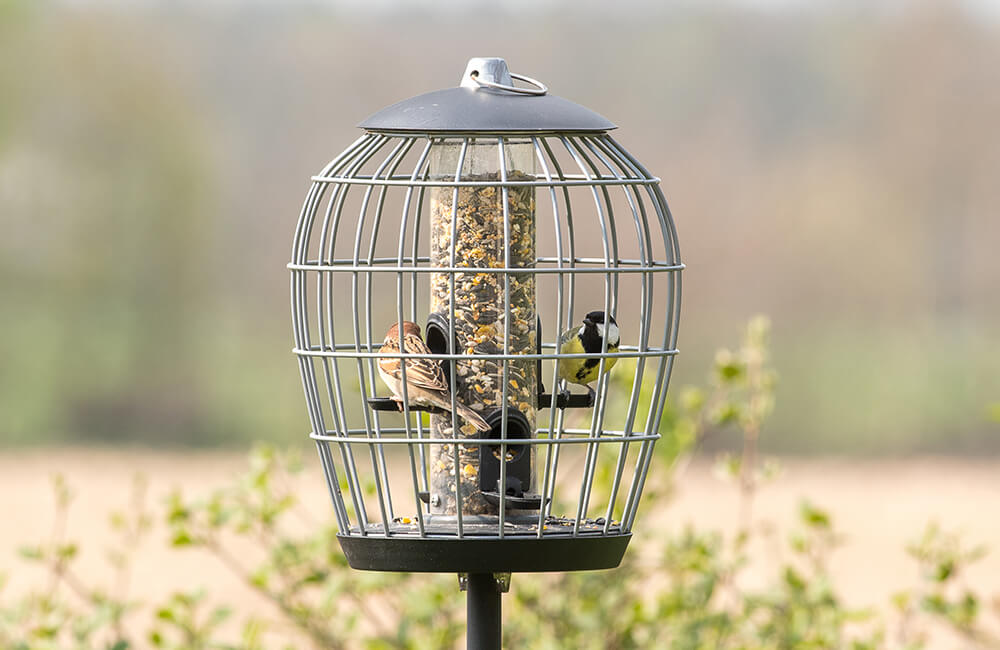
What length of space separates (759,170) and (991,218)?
260 cm

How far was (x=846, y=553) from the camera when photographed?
10.9 meters

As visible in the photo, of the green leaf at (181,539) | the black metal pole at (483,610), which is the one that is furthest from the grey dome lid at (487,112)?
the green leaf at (181,539)

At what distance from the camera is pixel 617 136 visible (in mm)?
16625

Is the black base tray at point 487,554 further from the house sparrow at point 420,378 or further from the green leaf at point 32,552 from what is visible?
the green leaf at point 32,552

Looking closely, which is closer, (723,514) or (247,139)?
(723,514)

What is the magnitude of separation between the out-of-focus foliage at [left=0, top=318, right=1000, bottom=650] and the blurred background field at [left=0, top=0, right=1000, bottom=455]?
34.3 feet

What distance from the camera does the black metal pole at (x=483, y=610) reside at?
117 inches

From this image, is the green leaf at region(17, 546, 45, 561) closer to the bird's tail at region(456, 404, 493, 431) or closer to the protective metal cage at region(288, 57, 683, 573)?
the protective metal cage at region(288, 57, 683, 573)

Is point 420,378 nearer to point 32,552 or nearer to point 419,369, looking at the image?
point 419,369

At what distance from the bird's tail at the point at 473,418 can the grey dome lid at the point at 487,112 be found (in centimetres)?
58

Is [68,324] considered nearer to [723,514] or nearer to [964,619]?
[723,514]

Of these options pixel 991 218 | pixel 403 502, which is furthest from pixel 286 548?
pixel 991 218

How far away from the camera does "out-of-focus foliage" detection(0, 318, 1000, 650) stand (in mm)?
4043

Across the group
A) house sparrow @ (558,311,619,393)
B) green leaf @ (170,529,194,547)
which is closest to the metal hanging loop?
house sparrow @ (558,311,619,393)
